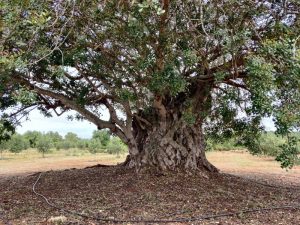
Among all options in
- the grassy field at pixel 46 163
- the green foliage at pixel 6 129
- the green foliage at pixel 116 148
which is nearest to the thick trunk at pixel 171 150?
the green foliage at pixel 6 129

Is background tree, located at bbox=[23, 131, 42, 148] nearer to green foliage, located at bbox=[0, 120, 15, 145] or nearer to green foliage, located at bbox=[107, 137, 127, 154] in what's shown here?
green foliage, located at bbox=[0, 120, 15, 145]

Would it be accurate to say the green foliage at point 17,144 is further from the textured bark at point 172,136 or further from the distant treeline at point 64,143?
the textured bark at point 172,136

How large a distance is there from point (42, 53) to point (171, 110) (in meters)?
3.96

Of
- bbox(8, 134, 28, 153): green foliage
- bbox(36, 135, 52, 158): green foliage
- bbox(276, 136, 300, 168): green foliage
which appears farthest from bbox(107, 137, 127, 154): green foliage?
bbox(276, 136, 300, 168): green foliage

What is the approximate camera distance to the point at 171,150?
969 centimetres

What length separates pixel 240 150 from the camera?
86.2ft

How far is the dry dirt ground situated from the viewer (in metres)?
6.46

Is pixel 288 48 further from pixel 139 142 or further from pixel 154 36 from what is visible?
pixel 139 142

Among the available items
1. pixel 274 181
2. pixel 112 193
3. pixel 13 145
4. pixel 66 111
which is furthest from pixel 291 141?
pixel 13 145

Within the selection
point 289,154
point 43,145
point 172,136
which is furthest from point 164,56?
point 43,145

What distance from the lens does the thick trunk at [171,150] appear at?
9602mm

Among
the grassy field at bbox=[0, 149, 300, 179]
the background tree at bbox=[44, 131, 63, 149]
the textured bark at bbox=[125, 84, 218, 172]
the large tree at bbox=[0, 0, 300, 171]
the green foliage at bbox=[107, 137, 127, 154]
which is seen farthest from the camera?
the background tree at bbox=[44, 131, 63, 149]

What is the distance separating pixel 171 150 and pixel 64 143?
2542 cm

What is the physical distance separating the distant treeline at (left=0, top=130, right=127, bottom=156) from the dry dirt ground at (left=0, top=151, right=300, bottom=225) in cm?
1477
